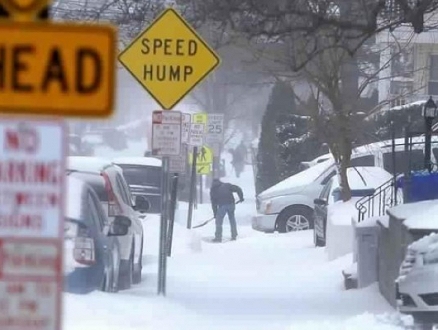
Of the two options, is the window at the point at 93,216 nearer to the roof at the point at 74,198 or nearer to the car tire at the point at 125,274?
the roof at the point at 74,198

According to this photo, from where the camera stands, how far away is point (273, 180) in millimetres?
38062

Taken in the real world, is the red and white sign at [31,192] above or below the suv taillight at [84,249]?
above

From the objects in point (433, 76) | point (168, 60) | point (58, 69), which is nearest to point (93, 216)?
point (168, 60)

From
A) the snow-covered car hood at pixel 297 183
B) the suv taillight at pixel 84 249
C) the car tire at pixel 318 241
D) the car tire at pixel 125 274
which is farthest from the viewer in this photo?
the snow-covered car hood at pixel 297 183

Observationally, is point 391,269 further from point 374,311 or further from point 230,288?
point 230,288

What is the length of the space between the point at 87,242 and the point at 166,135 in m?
2.93

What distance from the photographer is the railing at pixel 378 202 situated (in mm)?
18156

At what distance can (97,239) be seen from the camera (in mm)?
12102

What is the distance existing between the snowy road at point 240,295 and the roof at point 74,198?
0.81 metres

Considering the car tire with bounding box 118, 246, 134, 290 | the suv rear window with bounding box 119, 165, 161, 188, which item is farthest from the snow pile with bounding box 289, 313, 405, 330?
the suv rear window with bounding box 119, 165, 161, 188

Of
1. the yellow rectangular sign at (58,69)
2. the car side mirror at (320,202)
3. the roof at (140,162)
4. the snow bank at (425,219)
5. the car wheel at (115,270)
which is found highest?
the yellow rectangular sign at (58,69)

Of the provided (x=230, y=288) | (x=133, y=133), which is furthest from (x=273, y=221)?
(x=133, y=133)

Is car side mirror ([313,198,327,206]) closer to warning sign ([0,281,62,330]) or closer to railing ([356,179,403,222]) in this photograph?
railing ([356,179,403,222])

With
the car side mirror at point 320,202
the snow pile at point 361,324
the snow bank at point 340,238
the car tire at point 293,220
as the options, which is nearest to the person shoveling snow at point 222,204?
the car tire at point 293,220
